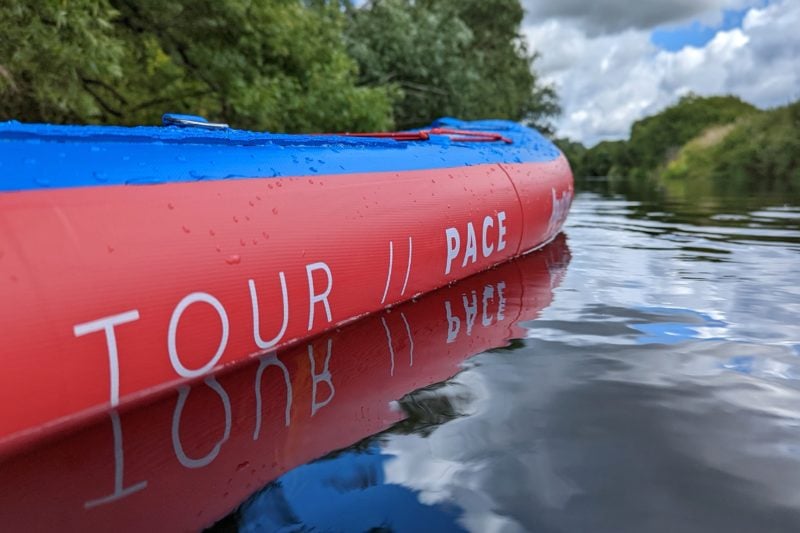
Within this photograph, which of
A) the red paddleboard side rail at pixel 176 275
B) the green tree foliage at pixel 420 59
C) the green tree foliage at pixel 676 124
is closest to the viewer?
the red paddleboard side rail at pixel 176 275

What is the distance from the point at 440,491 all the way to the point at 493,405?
492 millimetres

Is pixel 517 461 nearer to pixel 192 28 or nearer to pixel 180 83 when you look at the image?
pixel 192 28

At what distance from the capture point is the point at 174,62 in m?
7.68

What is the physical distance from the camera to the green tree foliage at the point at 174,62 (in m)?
4.76

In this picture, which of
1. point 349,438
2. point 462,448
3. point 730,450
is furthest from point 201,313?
point 730,450

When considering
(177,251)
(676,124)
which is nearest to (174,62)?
(177,251)

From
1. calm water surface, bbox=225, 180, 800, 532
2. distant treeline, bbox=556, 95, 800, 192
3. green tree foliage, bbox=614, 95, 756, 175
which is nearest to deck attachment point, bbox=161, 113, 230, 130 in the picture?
calm water surface, bbox=225, 180, 800, 532

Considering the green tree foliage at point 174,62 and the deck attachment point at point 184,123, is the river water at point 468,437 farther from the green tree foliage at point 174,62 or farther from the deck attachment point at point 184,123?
the green tree foliage at point 174,62

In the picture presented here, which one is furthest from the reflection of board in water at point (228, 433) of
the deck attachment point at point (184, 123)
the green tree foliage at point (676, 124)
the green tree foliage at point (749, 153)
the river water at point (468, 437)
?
the green tree foliage at point (676, 124)

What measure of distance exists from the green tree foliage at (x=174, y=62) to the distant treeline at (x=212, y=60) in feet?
0.05

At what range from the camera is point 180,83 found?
794 cm

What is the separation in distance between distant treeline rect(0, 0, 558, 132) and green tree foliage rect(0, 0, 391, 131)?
0.6 inches

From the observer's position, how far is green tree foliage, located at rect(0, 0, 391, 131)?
476 cm

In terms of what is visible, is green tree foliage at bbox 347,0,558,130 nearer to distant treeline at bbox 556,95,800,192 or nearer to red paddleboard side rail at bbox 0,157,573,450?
distant treeline at bbox 556,95,800,192
